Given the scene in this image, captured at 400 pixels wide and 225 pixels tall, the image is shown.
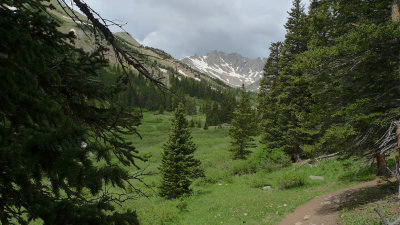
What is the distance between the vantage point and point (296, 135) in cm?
2086

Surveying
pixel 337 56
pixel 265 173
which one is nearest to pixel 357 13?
pixel 337 56

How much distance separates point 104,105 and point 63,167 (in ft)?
7.62

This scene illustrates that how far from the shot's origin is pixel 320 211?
10.4 m

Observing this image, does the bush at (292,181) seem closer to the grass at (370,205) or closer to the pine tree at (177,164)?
the grass at (370,205)

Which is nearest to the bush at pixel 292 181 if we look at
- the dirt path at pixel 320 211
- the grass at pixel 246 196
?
the grass at pixel 246 196

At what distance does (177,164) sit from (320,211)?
11.1 m

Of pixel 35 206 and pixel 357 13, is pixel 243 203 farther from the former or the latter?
pixel 35 206

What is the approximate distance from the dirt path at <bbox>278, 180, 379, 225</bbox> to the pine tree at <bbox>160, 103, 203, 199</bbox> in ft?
31.6

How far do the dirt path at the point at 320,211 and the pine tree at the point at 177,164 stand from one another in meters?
9.64

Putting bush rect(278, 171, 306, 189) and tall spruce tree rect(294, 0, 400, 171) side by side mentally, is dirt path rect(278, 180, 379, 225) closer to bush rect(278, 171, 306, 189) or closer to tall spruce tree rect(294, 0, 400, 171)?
tall spruce tree rect(294, 0, 400, 171)

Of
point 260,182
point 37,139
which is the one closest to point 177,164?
point 260,182

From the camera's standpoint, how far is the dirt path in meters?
9.45

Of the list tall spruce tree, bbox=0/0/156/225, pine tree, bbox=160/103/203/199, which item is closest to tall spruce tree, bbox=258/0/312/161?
pine tree, bbox=160/103/203/199

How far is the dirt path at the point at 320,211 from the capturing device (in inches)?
372
